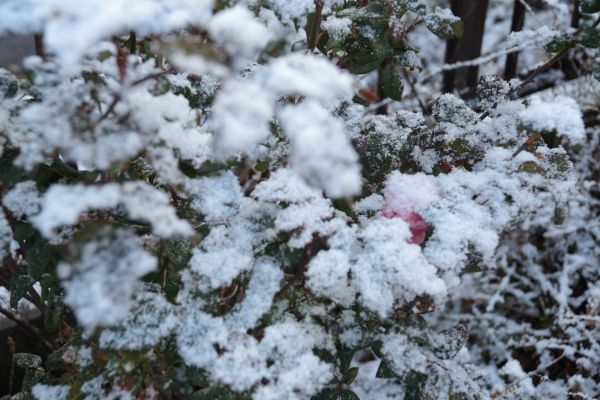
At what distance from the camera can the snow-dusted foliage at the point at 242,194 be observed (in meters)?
0.65

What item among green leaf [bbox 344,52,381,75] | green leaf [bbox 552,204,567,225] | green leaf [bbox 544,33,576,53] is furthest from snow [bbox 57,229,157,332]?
green leaf [bbox 544,33,576,53]

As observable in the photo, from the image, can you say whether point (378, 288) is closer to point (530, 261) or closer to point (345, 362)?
point (345, 362)

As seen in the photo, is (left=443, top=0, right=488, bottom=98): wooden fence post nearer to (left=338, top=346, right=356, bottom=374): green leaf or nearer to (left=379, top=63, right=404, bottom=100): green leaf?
(left=379, top=63, right=404, bottom=100): green leaf

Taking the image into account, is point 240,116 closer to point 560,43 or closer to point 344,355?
point 344,355

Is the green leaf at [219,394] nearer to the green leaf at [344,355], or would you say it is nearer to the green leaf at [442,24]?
the green leaf at [344,355]

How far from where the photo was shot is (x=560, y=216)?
1.01m

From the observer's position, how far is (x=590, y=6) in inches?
39.4

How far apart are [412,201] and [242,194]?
12.3 inches

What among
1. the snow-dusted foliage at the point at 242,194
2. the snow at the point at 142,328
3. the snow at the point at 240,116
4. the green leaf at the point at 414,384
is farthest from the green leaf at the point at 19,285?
the green leaf at the point at 414,384

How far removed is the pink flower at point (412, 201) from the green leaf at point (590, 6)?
449 mm

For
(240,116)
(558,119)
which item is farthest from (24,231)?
(558,119)

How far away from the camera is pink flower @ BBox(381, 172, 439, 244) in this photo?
3.09 feet

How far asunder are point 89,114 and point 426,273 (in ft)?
1.80

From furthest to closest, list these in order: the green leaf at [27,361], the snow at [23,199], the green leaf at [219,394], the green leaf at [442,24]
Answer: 1. the green leaf at [27,361]
2. the green leaf at [442,24]
3. the green leaf at [219,394]
4. the snow at [23,199]
